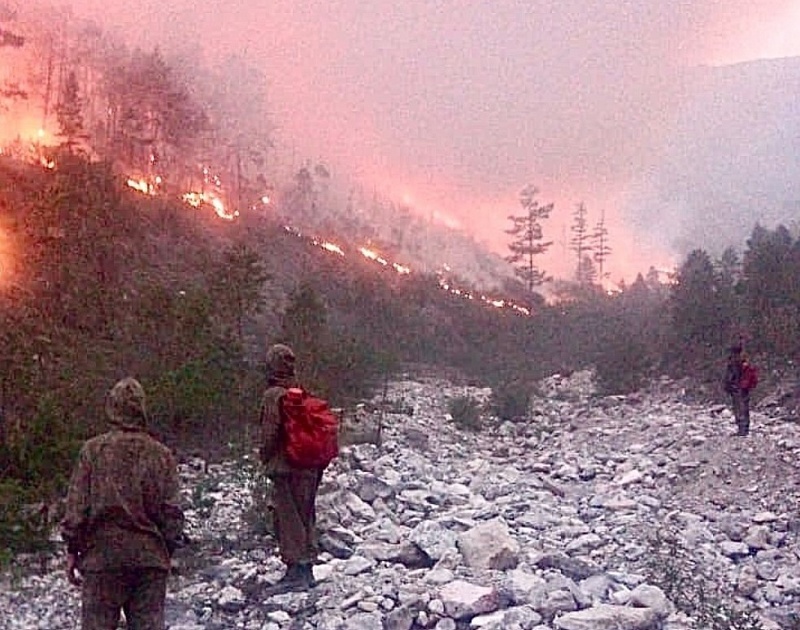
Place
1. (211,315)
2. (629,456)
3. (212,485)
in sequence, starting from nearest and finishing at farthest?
(212,485) → (211,315) → (629,456)

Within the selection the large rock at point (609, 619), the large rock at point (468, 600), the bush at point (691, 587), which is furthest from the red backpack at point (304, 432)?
the bush at point (691, 587)

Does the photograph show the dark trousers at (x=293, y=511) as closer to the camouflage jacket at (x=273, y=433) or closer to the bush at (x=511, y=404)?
the camouflage jacket at (x=273, y=433)

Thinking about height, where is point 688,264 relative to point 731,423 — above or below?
above

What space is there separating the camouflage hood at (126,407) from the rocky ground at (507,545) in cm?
200

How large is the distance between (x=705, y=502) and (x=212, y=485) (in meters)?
5.19

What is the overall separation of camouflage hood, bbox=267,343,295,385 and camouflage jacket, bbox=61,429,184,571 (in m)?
2.04

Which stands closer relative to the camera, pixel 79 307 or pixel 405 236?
pixel 79 307

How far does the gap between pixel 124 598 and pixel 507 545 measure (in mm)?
3273

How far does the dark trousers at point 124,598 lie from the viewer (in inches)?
157

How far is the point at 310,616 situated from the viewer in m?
5.64

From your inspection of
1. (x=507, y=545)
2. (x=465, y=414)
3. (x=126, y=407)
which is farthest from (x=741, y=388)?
(x=126, y=407)

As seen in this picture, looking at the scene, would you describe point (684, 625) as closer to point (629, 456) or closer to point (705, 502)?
point (705, 502)

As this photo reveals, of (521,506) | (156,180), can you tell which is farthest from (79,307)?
(156,180)

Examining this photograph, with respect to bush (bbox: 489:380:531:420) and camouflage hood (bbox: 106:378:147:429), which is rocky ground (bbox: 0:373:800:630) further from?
bush (bbox: 489:380:531:420)
